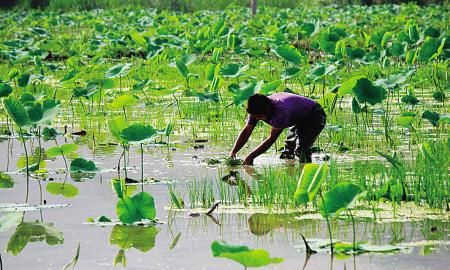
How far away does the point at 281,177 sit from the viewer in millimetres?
5852

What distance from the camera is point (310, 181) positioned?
4410 mm

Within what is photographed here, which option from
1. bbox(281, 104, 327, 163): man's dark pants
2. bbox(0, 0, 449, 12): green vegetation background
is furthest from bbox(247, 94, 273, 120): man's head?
bbox(0, 0, 449, 12): green vegetation background

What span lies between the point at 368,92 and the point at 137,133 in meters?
1.77

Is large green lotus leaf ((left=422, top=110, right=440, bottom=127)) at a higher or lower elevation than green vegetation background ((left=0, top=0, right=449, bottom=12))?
lower

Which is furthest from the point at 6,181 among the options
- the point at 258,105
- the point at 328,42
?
the point at 328,42

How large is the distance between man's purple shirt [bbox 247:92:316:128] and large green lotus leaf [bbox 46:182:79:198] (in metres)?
1.24

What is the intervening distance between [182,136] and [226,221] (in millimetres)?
3195

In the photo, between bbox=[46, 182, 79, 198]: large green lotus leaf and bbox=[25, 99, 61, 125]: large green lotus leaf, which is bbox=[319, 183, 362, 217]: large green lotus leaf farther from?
bbox=[25, 99, 61, 125]: large green lotus leaf

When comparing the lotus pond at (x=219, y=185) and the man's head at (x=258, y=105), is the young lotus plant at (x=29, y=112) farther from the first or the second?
the man's head at (x=258, y=105)

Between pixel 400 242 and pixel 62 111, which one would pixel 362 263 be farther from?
pixel 62 111

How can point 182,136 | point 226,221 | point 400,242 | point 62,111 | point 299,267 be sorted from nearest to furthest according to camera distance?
point 299,267
point 400,242
point 226,221
point 182,136
point 62,111

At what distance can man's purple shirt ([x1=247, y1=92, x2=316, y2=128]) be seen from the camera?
22.2 ft

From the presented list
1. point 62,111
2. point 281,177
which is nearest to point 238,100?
point 281,177

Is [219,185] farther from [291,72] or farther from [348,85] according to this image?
[291,72]
